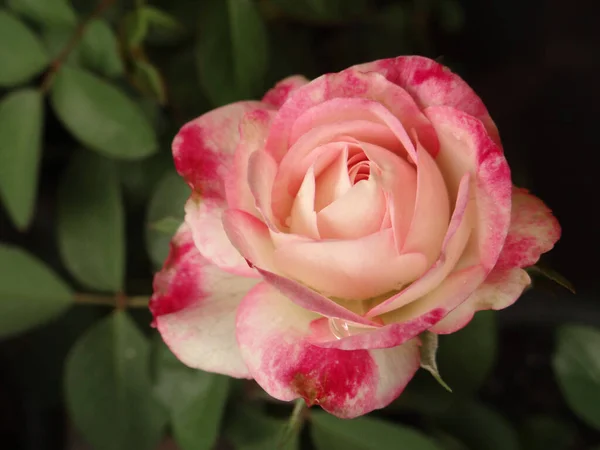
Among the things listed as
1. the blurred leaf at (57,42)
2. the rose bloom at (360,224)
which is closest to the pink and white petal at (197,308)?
the rose bloom at (360,224)

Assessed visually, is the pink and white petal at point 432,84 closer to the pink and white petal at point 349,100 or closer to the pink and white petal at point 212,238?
the pink and white petal at point 349,100

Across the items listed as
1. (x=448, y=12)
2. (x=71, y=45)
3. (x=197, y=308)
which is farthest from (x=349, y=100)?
(x=448, y=12)

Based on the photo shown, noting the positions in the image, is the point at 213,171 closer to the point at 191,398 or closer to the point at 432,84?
the point at 432,84

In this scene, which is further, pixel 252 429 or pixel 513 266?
pixel 252 429

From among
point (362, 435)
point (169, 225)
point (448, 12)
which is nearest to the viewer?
point (169, 225)

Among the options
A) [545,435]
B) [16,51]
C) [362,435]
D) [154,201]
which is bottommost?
[545,435]
